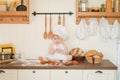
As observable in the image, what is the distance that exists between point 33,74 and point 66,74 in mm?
391

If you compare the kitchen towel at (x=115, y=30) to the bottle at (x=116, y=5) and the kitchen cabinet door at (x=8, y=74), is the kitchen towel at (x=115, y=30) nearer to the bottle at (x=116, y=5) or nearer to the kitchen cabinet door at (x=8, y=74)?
the bottle at (x=116, y=5)

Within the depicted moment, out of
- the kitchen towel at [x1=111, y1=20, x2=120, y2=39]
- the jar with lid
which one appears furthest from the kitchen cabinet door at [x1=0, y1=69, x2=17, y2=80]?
the kitchen towel at [x1=111, y1=20, x2=120, y2=39]

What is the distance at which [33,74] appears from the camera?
9.12ft

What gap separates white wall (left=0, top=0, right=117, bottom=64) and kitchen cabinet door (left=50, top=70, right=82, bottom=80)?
1.93 feet

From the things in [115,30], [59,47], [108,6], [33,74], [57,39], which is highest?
[108,6]

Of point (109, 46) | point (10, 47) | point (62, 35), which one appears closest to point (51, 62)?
point (62, 35)

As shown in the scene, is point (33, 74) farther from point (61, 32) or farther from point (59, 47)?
point (61, 32)

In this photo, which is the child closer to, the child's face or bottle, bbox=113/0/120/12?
the child's face

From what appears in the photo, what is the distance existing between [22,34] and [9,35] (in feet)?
0.60

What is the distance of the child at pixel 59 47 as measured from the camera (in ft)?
10.0

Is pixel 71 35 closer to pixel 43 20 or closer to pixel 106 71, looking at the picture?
pixel 43 20

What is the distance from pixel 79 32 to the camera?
319 cm

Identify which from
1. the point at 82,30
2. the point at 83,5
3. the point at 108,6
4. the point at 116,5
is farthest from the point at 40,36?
the point at 116,5

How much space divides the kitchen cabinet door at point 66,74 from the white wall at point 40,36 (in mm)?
588
